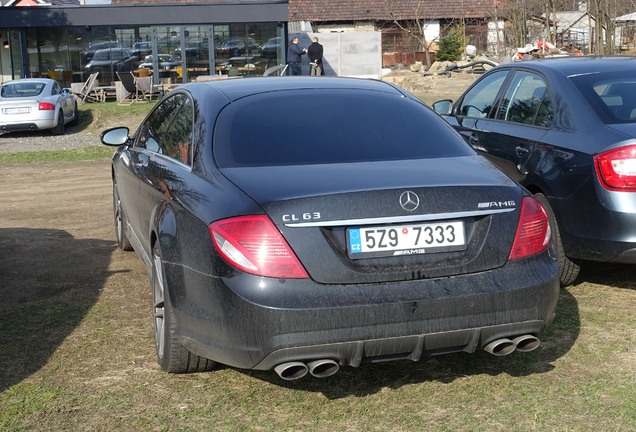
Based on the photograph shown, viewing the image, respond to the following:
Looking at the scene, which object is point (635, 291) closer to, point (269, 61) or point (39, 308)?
point (39, 308)

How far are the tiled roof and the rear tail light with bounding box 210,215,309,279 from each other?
55450 millimetres

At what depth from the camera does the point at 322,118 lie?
5.05 metres

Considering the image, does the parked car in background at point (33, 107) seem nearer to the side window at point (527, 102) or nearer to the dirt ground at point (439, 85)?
the dirt ground at point (439, 85)

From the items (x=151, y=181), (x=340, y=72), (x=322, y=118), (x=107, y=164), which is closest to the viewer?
(x=322, y=118)

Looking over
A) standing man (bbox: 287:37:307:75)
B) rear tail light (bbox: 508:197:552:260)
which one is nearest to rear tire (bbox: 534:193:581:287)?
rear tail light (bbox: 508:197:552:260)

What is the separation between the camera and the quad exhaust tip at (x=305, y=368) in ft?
13.2

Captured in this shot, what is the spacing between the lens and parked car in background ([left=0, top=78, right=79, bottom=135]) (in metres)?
24.0

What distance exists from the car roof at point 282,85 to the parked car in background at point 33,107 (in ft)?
63.7

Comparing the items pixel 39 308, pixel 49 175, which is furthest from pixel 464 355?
pixel 49 175

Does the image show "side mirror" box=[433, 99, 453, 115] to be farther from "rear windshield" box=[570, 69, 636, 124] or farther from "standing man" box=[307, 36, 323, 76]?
"standing man" box=[307, 36, 323, 76]

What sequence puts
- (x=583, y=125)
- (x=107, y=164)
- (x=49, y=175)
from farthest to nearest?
(x=107, y=164), (x=49, y=175), (x=583, y=125)

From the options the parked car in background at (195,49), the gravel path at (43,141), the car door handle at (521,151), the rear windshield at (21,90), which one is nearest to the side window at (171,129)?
the car door handle at (521,151)

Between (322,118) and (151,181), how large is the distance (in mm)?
1124

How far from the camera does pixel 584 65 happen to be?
698 cm
